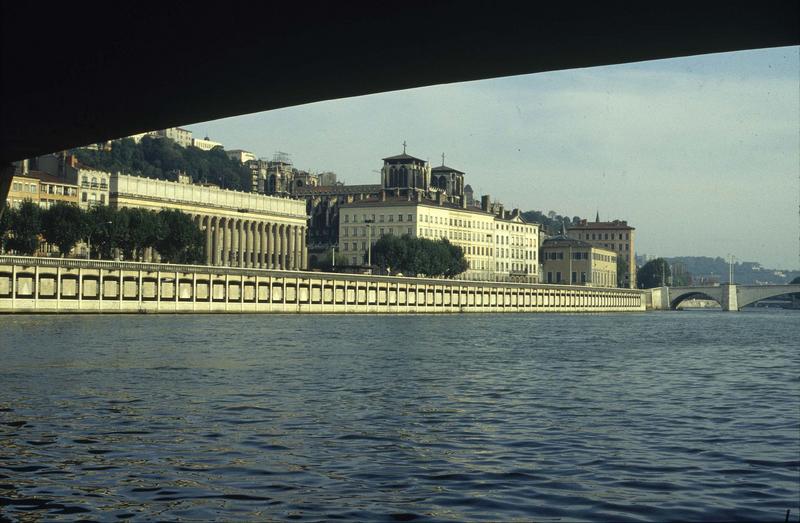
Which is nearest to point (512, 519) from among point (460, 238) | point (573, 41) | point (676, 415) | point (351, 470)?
point (351, 470)

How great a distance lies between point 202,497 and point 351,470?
8.46ft

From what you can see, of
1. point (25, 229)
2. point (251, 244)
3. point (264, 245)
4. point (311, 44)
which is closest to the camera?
point (311, 44)

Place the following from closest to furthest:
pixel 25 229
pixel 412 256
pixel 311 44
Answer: pixel 311 44, pixel 25 229, pixel 412 256

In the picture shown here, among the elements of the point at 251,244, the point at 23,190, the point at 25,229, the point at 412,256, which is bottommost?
the point at 412,256

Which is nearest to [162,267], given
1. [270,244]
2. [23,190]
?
[23,190]

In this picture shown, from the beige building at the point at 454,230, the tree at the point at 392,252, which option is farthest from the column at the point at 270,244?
the tree at the point at 392,252

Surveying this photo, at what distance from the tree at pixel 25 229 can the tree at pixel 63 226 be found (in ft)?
2.71

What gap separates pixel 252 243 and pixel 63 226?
168 ft

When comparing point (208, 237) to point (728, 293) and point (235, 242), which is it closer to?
point (235, 242)

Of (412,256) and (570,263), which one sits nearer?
(412,256)

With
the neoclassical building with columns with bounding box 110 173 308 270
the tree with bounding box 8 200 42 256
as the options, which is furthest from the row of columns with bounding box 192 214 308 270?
the tree with bounding box 8 200 42 256

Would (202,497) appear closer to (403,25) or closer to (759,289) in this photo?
(403,25)

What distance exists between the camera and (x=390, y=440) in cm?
1858

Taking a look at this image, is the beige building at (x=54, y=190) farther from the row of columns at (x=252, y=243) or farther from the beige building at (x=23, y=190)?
the row of columns at (x=252, y=243)
